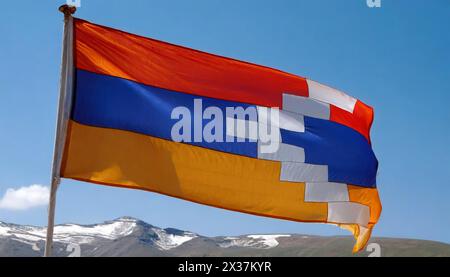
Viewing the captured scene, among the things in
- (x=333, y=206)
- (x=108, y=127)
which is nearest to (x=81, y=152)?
(x=108, y=127)

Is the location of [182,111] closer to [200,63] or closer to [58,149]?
[200,63]

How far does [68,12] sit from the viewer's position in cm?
1577

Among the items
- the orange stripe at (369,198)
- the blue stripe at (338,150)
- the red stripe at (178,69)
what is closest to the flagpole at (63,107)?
the red stripe at (178,69)

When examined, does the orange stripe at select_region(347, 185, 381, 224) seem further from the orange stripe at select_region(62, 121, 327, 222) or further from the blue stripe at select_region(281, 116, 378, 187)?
the orange stripe at select_region(62, 121, 327, 222)

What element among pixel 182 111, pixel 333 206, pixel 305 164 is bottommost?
pixel 333 206

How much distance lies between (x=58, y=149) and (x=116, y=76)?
3320 mm

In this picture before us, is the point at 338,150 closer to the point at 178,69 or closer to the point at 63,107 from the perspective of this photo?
the point at 178,69

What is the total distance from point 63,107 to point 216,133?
16.2 feet

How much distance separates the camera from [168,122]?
17266mm

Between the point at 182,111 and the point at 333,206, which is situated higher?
the point at 182,111

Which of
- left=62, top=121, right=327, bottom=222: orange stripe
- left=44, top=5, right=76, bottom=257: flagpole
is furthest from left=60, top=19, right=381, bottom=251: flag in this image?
left=44, top=5, right=76, bottom=257: flagpole

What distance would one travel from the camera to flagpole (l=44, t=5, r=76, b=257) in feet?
43.3

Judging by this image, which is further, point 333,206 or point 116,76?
point 333,206

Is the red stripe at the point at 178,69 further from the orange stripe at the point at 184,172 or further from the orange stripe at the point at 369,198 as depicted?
the orange stripe at the point at 369,198
